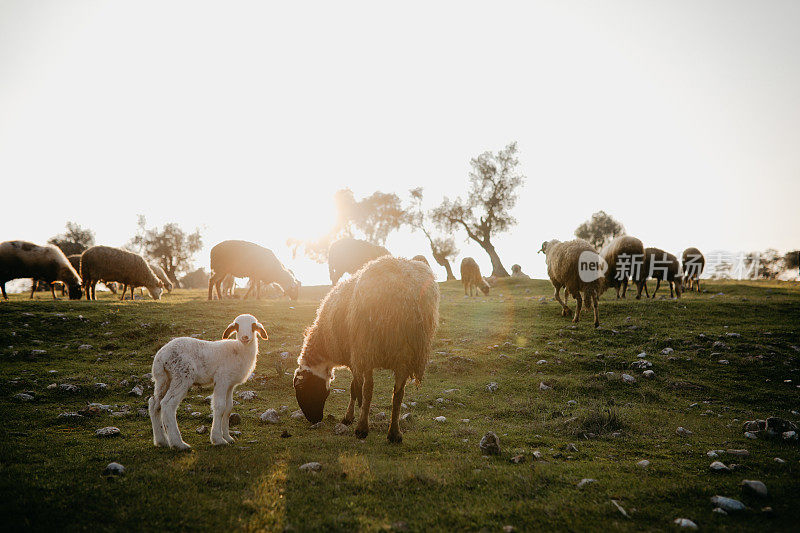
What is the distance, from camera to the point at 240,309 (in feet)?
55.6

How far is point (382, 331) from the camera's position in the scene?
6.57 m

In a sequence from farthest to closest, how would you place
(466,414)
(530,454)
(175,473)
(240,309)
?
(240,309), (466,414), (530,454), (175,473)

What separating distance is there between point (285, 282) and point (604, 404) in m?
18.6

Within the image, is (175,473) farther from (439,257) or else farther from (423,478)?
(439,257)

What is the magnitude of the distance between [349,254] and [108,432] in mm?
17366

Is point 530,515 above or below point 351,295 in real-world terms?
below

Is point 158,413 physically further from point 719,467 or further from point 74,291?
point 74,291

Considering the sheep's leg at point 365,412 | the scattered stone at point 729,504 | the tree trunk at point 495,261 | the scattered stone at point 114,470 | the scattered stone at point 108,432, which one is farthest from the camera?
the tree trunk at point 495,261

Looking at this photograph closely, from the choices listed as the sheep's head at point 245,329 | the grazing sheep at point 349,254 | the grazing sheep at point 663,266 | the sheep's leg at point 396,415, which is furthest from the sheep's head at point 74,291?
the grazing sheep at point 663,266

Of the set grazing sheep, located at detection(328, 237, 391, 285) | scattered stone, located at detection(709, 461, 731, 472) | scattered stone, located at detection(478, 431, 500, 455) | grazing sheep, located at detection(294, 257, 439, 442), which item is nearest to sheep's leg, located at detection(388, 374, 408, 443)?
grazing sheep, located at detection(294, 257, 439, 442)

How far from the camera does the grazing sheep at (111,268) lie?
73.8ft

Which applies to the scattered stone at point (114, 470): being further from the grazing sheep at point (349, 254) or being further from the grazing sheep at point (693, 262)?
the grazing sheep at point (693, 262)

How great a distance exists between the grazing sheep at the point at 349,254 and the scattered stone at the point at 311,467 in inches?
697

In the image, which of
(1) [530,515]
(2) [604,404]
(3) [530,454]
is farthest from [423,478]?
(2) [604,404]
